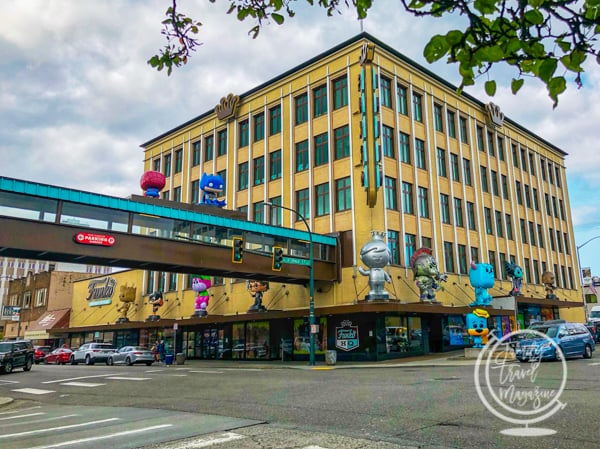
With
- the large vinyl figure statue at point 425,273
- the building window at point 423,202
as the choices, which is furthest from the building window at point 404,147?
the large vinyl figure statue at point 425,273

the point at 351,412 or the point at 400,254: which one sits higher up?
the point at 400,254

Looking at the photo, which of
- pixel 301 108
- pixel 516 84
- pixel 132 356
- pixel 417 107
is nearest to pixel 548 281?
pixel 417 107

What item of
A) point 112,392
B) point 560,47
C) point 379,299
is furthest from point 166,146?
point 560,47

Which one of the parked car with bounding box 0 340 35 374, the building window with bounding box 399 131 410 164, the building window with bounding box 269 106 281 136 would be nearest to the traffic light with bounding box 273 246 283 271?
the building window with bounding box 399 131 410 164

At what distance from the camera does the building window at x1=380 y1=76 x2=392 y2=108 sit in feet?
115

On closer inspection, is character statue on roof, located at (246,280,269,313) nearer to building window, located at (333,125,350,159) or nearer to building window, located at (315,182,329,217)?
building window, located at (315,182,329,217)

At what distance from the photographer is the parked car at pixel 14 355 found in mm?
28594

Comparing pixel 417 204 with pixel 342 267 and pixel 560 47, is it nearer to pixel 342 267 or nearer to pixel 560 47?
pixel 342 267

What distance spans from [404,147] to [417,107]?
4.16 meters

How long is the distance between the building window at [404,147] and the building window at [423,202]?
240 cm

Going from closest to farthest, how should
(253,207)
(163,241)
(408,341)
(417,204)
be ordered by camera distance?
(163,241) → (408,341) → (417,204) → (253,207)

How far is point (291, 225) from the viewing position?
36344 millimetres

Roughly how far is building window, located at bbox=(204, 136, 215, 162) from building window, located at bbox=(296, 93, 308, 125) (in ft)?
33.0

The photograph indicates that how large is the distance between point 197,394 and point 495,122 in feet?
128
